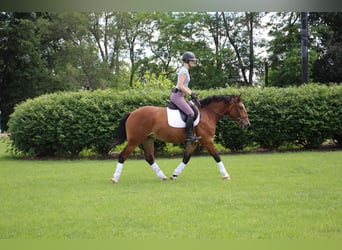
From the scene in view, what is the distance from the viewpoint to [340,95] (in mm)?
8516

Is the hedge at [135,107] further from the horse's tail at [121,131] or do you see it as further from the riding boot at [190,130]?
the riding boot at [190,130]

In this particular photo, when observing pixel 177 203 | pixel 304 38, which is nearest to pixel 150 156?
pixel 177 203

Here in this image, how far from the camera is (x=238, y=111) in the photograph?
19.0ft

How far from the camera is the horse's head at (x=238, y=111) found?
5770mm

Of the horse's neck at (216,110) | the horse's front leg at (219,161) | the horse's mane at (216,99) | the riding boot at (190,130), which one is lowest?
the horse's front leg at (219,161)

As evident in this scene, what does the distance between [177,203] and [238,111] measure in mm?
1881

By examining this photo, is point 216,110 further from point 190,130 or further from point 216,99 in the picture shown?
point 190,130

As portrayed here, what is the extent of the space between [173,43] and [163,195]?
15.9 feet

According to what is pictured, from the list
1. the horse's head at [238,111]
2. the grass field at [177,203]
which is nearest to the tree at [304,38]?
the grass field at [177,203]

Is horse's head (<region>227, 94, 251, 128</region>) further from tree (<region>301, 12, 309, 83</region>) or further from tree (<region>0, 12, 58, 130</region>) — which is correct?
tree (<region>0, 12, 58, 130</region>)

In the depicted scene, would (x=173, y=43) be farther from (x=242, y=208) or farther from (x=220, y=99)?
(x=242, y=208)

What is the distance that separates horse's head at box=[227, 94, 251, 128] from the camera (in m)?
5.77

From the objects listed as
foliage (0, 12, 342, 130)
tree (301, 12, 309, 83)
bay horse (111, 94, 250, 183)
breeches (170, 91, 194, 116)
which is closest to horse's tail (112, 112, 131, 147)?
bay horse (111, 94, 250, 183)

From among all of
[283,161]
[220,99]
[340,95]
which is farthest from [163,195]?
[340,95]
